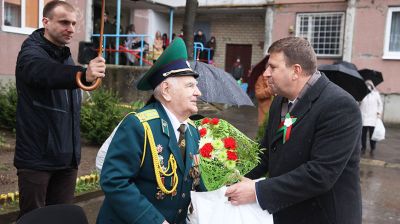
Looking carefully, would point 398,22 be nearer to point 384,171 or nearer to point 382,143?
point 382,143

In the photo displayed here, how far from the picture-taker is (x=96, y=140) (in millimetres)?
7754

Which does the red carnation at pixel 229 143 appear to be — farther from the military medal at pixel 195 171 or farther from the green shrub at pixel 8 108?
the green shrub at pixel 8 108

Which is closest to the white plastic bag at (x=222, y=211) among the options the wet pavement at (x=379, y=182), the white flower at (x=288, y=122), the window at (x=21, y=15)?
the white flower at (x=288, y=122)

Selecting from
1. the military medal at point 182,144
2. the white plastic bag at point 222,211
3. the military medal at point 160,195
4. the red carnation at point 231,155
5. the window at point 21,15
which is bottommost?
the white plastic bag at point 222,211

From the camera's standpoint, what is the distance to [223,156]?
2129 mm

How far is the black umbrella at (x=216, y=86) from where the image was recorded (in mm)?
Result: 4912

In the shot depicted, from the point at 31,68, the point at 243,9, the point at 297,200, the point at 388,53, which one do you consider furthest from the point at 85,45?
the point at 243,9

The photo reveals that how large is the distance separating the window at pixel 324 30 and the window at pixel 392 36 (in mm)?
1603

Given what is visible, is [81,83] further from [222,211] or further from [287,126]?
[287,126]

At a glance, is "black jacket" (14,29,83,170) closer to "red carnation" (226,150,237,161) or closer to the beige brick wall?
"red carnation" (226,150,237,161)

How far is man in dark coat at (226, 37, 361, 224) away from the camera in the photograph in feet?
6.48

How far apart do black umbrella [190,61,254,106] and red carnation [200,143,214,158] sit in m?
2.66

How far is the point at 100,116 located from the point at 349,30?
1080cm

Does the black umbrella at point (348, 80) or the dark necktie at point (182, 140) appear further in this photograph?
the black umbrella at point (348, 80)
